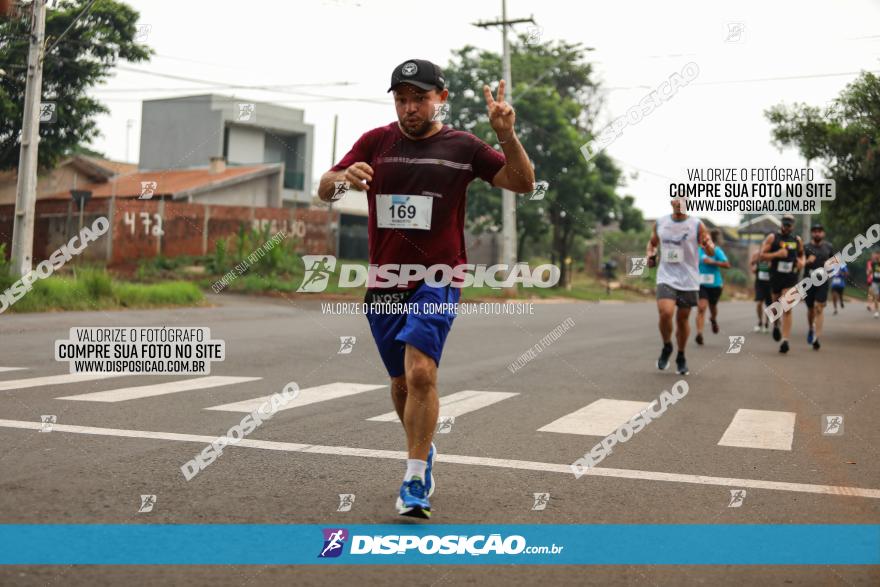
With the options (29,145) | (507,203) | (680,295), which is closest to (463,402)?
(680,295)

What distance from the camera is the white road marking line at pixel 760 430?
22.4 feet

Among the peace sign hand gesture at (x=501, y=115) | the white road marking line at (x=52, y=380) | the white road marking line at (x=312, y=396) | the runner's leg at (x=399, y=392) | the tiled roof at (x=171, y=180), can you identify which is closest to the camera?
the peace sign hand gesture at (x=501, y=115)

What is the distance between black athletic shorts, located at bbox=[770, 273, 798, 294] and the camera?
14930 millimetres

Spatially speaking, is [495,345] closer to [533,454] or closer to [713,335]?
[713,335]

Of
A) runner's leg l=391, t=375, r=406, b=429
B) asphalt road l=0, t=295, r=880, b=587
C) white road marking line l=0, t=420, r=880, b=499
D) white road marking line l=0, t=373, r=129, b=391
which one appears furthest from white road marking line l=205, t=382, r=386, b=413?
runner's leg l=391, t=375, r=406, b=429

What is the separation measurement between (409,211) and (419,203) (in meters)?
0.06

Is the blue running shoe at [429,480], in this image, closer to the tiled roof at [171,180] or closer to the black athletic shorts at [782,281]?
the black athletic shorts at [782,281]

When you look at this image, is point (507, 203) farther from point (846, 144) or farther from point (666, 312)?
point (666, 312)

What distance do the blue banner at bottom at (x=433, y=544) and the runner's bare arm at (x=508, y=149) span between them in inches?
63.2

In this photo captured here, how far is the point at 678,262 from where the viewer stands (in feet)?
36.8

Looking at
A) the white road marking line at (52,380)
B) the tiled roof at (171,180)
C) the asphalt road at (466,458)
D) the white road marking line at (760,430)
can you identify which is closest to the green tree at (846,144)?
the asphalt road at (466,458)

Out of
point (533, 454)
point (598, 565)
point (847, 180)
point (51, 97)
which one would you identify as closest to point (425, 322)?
point (598, 565)

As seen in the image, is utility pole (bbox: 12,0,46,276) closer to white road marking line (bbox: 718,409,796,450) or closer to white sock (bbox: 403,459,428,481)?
white road marking line (bbox: 718,409,796,450)

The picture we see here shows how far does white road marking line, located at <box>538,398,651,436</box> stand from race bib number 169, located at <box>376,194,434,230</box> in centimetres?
283
